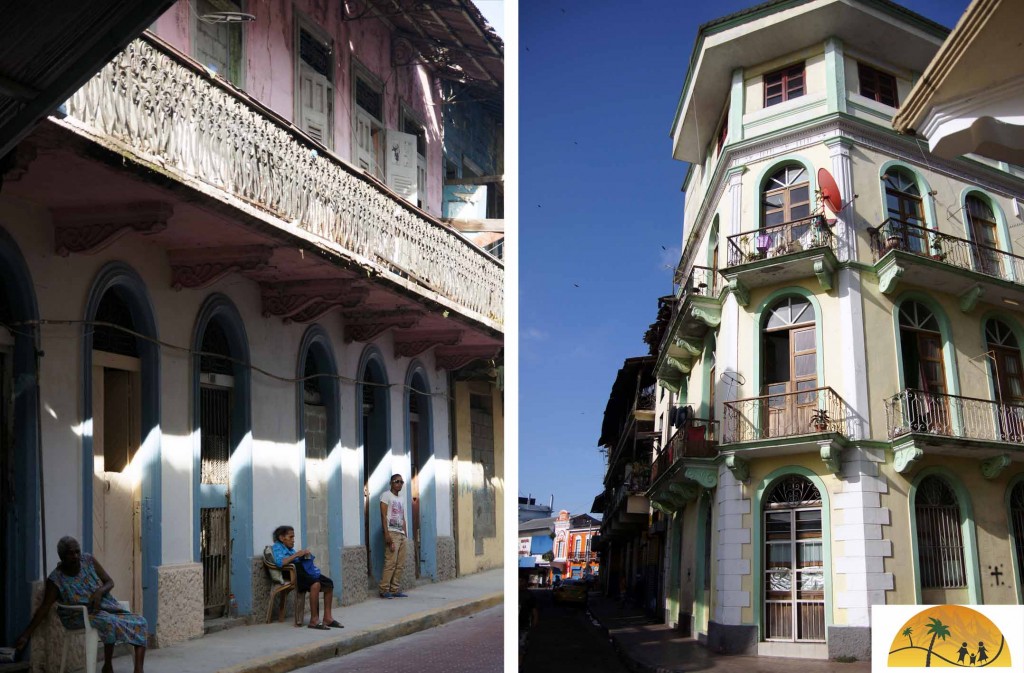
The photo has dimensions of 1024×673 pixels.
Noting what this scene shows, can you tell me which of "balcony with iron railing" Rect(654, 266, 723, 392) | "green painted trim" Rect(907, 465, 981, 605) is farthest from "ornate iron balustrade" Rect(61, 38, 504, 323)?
"green painted trim" Rect(907, 465, 981, 605)

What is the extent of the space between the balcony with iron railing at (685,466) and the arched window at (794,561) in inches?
9.3

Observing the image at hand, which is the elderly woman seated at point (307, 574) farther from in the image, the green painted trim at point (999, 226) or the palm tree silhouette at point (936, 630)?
the green painted trim at point (999, 226)

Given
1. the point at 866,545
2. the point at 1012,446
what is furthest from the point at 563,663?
the point at 1012,446

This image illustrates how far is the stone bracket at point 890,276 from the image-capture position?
3801 millimetres

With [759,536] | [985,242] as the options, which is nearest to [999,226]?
[985,242]

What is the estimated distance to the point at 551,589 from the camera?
499 centimetres

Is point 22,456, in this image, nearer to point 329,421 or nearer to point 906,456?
point 329,421

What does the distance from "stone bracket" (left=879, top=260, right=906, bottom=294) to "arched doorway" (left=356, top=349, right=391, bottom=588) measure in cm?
358

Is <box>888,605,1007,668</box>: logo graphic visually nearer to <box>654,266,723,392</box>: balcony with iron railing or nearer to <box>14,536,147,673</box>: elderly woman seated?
<box>654,266,723,392</box>: balcony with iron railing

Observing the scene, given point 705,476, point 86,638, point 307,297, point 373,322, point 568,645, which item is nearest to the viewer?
point 705,476

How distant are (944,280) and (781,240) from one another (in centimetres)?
53

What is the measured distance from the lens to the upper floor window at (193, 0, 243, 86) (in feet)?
18.1

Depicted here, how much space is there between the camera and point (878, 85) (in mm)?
3967

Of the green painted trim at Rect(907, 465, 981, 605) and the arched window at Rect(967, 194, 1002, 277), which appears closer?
the green painted trim at Rect(907, 465, 981, 605)
